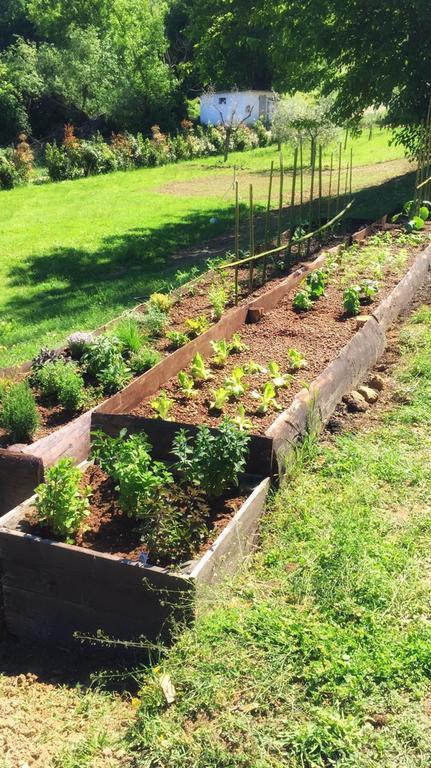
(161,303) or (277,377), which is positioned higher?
(161,303)

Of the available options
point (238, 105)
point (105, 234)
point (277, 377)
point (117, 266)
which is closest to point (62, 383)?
point (277, 377)

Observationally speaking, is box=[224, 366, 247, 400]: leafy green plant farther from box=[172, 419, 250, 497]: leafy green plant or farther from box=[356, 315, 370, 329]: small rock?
box=[356, 315, 370, 329]: small rock

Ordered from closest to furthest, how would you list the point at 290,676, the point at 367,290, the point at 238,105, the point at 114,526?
1. the point at 290,676
2. the point at 114,526
3. the point at 367,290
4. the point at 238,105

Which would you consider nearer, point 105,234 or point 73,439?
point 73,439

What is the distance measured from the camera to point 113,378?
490 cm

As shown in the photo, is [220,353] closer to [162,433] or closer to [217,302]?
[217,302]

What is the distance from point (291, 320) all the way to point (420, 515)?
2.96 metres

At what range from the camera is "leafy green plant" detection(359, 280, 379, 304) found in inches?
253

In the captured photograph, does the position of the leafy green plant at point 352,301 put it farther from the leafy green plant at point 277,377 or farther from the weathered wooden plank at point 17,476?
the weathered wooden plank at point 17,476

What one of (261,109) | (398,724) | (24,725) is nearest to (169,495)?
(24,725)

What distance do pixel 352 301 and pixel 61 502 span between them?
3775 mm

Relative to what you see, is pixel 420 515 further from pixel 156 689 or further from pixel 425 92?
pixel 425 92

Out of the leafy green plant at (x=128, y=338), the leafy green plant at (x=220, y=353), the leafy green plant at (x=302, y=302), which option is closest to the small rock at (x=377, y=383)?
the leafy green plant at (x=220, y=353)

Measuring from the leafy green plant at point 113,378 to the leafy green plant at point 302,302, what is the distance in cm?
220
